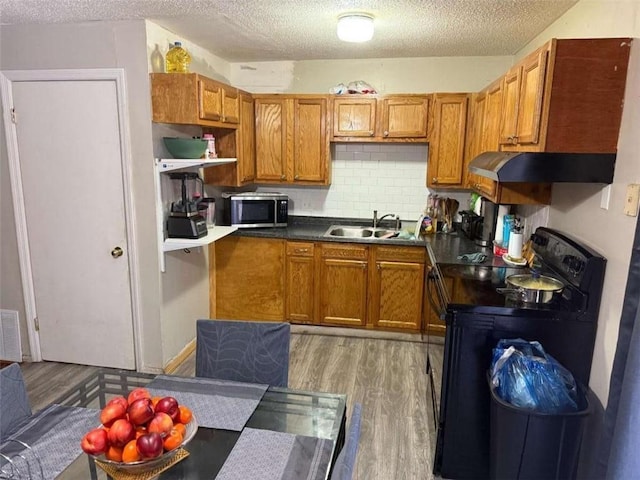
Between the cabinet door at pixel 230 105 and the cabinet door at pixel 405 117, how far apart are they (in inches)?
47.5

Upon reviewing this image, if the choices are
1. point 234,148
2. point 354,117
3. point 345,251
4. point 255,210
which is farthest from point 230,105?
point 345,251

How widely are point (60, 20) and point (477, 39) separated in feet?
9.11

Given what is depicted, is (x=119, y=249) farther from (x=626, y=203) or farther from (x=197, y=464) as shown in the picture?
(x=626, y=203)

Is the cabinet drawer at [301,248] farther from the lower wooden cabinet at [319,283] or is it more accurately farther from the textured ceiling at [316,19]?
the textured ceiling at [316,19]

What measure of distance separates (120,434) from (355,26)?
2385mm

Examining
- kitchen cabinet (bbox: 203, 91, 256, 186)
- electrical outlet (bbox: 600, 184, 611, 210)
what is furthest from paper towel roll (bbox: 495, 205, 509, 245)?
kitchen cabinet (bbox: 203, 91, 256, 186)

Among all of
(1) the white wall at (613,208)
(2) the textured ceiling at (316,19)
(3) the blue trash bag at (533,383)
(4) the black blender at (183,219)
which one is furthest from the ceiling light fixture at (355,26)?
(3) the blue trash bag at (533,383)

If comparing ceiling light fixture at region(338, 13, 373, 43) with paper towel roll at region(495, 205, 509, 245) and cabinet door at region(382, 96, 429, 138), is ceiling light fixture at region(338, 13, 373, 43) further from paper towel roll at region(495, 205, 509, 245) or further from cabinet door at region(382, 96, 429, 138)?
paper towel roll at region(495, 205, 509, 245)

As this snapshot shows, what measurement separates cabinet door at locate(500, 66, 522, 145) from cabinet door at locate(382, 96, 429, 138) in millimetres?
1065

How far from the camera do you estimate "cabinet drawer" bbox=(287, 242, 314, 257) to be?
370 centimetres

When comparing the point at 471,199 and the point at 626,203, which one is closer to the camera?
the point at 626,203

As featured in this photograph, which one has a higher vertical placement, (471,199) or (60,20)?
(60,20)

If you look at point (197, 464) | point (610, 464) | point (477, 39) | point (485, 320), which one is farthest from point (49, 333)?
point (477, 39)

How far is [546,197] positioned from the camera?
2602mm
